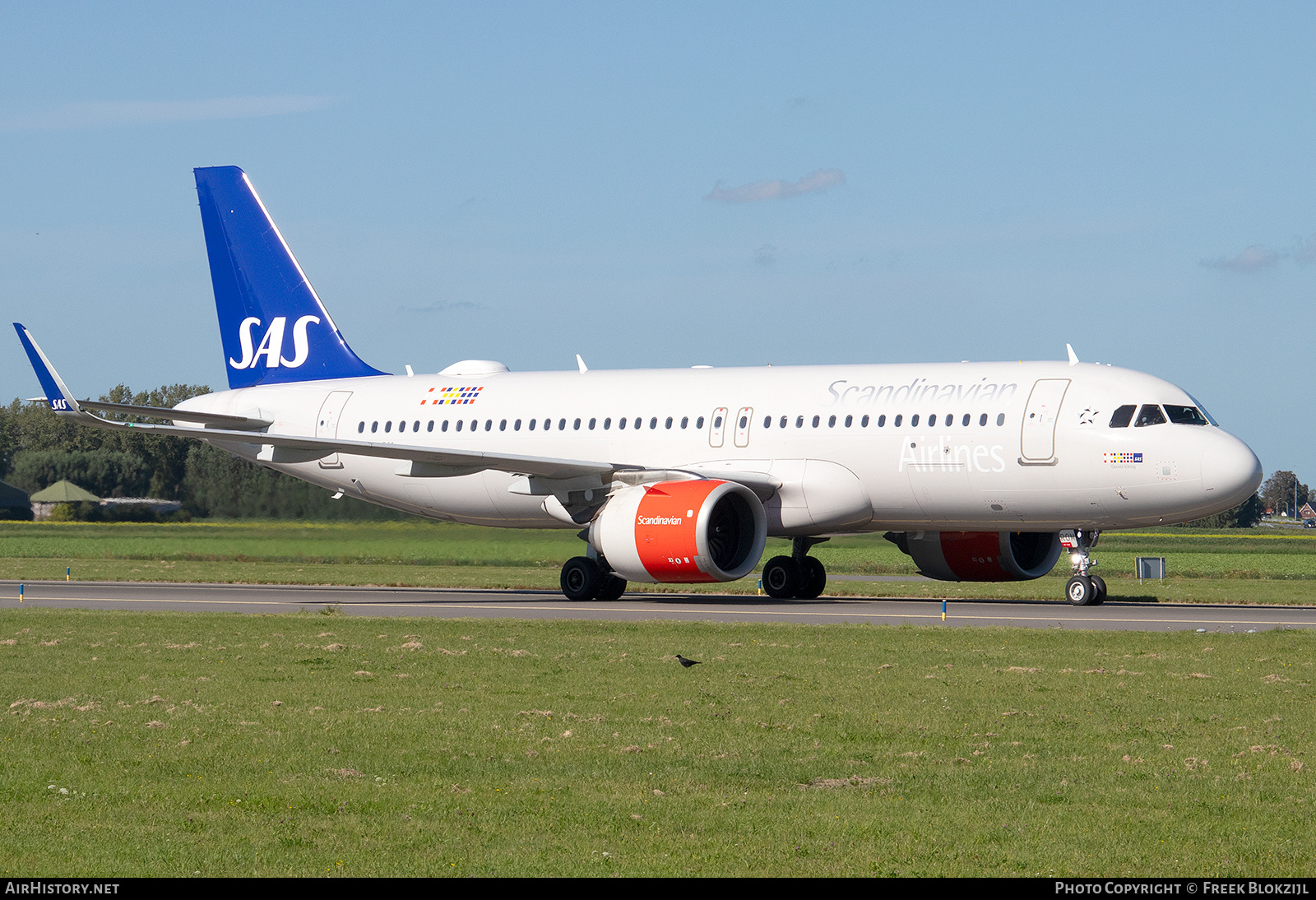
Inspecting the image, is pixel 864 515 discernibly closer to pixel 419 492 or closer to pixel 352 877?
pixel 419 492

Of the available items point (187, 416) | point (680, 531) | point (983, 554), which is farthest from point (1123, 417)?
point (187, 416)

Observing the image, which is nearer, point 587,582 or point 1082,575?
point 1082,575

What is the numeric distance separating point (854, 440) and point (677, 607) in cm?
424

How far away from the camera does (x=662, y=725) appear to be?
12086 mm

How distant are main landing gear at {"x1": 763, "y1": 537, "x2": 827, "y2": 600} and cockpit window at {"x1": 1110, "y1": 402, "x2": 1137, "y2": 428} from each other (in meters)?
6.70

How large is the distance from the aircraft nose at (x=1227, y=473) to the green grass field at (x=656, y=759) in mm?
6189

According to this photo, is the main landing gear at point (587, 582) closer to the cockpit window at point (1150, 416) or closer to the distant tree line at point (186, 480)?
the distant tree line at point (186, 480)

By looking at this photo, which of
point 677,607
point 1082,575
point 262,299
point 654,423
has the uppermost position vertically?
point 262,299

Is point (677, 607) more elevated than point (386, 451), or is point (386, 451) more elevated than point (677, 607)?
point (386, 451)

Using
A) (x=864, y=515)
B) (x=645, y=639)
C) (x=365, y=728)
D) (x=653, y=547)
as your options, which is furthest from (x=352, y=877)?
(x=864, y=515)

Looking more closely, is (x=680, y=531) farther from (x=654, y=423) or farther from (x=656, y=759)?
(x=656, y=759)

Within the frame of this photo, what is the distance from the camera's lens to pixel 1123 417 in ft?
81.1

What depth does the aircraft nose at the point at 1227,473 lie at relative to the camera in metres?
24.0

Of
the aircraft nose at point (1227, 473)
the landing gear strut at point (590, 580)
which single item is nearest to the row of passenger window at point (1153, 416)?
the aircraft nose at point (1227, 473)
